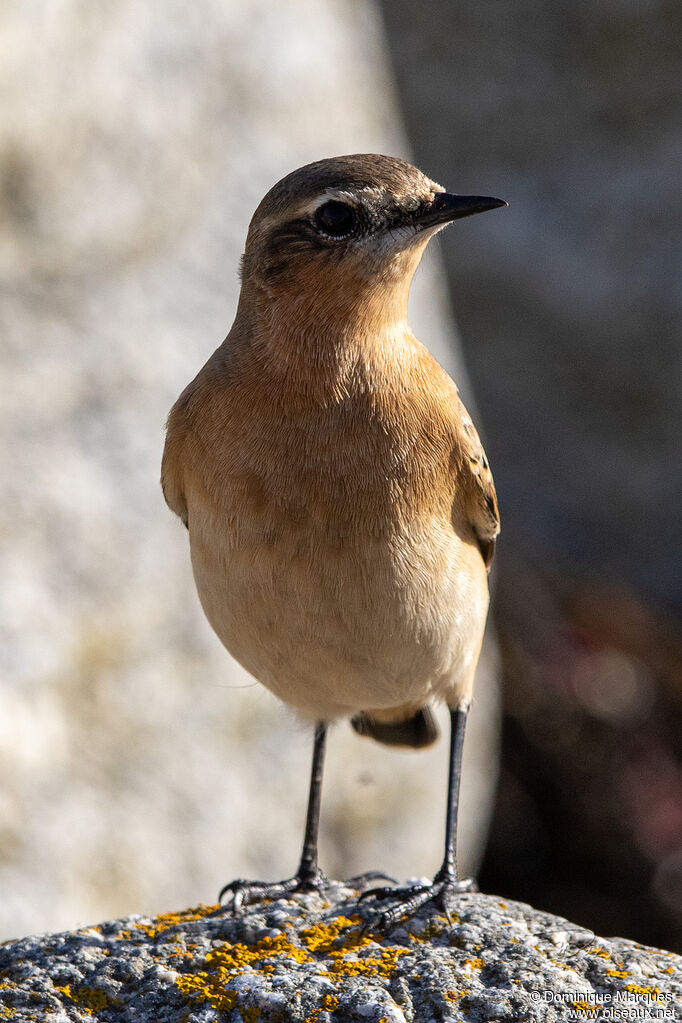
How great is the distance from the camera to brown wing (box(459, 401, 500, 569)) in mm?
4941

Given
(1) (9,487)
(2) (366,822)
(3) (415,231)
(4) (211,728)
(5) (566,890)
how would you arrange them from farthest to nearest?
(5) (566,890) < (2) (366,822) < (4) (211,728) < (1) (9,487) < (3) (415,231)

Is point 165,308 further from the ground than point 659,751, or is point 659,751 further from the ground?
point 165,308

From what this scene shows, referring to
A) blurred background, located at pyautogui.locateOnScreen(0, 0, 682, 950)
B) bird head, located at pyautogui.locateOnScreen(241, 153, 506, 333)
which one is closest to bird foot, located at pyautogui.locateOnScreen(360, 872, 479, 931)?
blurred background, located at pyautogui.locateOnScreen(0, 0, 682, 950)

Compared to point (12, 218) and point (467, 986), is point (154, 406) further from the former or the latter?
point (467, 986)

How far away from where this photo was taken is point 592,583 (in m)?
11.2

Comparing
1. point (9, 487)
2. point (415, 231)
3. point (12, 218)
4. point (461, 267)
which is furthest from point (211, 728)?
point (461, 267)

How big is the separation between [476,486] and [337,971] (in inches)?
84.8

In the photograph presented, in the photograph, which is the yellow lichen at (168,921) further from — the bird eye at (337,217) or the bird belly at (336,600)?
the bird eye at (337,217)

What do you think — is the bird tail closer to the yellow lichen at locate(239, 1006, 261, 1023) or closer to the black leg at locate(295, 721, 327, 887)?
the black leg at locate(295, 721, 327, 887)

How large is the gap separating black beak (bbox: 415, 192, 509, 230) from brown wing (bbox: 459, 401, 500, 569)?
2.99 feet

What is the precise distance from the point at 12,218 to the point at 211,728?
380 cm

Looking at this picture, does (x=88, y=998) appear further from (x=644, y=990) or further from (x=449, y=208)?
(x=449, y=208)

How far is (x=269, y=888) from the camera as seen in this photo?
520 cm

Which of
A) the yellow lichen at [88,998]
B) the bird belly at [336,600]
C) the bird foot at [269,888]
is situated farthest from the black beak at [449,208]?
the yellow lichen at [88,998]
